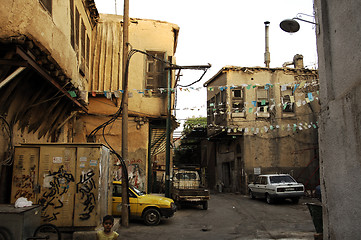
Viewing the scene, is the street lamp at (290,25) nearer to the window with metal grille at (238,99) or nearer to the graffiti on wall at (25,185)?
the graffiti on wall at (25,185)

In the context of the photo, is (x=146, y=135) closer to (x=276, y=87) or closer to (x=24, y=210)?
(x=24, y=210)

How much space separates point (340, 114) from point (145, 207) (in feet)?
25.8

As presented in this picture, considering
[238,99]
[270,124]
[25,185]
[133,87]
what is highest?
[238,99]

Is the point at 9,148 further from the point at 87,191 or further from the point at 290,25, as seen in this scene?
the point at 290,25

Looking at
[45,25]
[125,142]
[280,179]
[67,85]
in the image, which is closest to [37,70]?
[45,25]

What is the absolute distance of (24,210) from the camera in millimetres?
6246

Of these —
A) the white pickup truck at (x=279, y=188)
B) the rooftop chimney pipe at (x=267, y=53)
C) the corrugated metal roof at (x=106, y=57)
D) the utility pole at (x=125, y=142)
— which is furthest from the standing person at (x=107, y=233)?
the rooftop chimney pipe at (x=267, y=53)

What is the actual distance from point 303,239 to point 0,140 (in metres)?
8.92

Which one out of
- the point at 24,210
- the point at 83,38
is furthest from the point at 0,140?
the point at 83,38

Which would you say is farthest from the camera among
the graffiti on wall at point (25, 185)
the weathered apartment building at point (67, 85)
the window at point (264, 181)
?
the window at point (264, 181)

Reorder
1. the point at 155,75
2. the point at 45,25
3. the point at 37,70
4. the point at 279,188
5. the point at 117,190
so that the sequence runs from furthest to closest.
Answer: the point at 279,188 < the point at 155,75 < the point at 117,190 < the point at 45,25 < the point at 37,70

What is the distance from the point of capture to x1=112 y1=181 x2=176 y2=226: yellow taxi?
11.7m

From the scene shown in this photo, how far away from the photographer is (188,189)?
16.7m

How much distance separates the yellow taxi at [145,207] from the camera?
11680 mm
